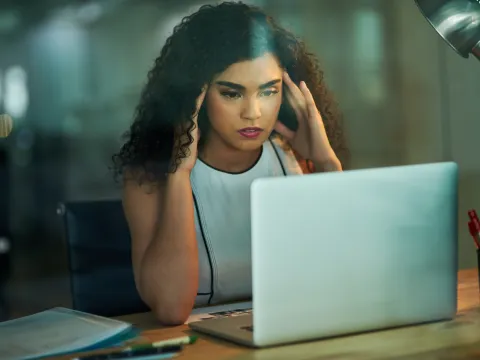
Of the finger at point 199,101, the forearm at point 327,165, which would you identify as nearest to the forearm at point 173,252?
the finger at point 199,101

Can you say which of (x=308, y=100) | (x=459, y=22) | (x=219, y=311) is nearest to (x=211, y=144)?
(x=308, y=100)

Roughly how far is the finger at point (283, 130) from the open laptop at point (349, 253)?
62cm

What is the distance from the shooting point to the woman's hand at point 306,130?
6.87 ft

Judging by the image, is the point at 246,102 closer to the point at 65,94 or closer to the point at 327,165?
the point at 327,165

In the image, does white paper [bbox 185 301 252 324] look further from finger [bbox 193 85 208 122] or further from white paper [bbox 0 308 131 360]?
finger [bbox 193 85 208 122]

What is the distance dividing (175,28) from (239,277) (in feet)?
1.88

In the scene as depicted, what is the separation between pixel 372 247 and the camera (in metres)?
1.45

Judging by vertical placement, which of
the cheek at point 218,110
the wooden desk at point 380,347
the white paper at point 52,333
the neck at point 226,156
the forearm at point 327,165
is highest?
the cheek at point 218,110

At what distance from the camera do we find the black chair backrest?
6.31 feet

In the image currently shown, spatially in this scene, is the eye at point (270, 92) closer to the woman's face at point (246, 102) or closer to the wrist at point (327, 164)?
the woman's face at point (246, 102)

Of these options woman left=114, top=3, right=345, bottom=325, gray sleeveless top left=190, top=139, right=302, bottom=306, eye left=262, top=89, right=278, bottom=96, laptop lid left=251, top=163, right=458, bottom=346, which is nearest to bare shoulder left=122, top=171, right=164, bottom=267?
woman left=114, top=3, right=345, bottom=325

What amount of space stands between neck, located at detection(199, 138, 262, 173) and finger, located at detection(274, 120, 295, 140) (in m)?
0.06

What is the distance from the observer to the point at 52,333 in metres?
1.50

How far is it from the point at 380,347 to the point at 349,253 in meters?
0.15
